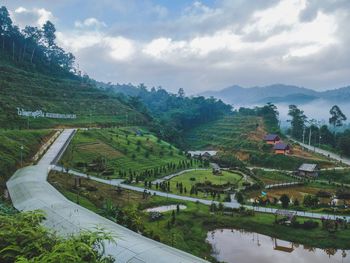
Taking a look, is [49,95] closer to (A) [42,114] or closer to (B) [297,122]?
(A) [42,114]

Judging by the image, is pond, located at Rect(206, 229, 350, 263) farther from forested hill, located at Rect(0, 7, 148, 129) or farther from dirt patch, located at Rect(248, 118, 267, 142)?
dirt patch, located at Rect(248, 118, 267, 142)

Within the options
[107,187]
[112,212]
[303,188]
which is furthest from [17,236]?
[303,188]

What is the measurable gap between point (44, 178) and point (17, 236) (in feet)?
97.4

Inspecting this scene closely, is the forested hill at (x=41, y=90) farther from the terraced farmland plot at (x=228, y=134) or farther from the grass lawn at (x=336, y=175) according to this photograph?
the grass lawn at (x=336, y=175)

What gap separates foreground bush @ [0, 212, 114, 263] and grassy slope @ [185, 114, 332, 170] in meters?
81.2

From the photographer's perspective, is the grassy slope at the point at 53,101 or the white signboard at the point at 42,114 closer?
the white signboard at the point at 42,114

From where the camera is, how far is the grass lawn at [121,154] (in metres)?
63.7

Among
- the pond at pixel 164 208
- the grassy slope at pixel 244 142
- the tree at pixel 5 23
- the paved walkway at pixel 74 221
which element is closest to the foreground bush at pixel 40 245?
the paved walkway at pixel 74 221

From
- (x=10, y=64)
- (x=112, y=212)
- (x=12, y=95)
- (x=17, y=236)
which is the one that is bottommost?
(x=112, y=212)

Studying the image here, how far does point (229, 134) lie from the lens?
126m

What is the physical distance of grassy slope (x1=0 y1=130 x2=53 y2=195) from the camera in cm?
4462

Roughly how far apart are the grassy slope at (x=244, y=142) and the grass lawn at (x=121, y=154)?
22628mm

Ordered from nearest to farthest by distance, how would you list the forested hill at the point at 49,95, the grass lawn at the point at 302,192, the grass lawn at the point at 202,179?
1. the grass lawn at the point at 302,192
2. the grass lawn at the point at 202,179
3. the forested hill at the point at 49,95

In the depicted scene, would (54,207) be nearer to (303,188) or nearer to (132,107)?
(303,188)
